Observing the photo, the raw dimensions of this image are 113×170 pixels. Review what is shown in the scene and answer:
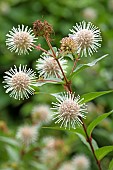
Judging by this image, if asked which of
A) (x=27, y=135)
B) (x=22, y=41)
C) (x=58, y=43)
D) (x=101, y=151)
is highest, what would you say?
(x=58, y=43)

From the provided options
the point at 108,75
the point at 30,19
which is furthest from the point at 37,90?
the point at 30,19

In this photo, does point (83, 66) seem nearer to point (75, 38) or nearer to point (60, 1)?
→ point (75, 38)

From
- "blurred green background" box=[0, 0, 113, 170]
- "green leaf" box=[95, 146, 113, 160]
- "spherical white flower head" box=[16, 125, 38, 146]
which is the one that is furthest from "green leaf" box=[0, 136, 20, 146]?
"green leaf" box=[95, 146, 113, 160]

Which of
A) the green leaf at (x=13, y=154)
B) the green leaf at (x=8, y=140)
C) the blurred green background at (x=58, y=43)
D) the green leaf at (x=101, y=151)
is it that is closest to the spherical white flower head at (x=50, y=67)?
the green leaf at (x=101, y=151)

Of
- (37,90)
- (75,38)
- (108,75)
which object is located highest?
(108,75)

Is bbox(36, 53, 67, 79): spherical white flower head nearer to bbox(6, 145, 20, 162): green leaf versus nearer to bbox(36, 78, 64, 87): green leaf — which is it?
bbox(36, 78, 64, 87): green leaf

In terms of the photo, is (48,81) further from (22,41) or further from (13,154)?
(13,154)

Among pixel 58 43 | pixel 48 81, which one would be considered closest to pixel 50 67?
pixel 48 81

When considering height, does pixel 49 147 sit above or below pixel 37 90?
above

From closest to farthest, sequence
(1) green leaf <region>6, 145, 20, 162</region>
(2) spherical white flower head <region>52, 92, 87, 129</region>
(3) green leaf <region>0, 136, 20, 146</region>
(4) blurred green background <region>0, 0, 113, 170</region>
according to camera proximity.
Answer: (2) spherical white flower head <region>52, 92, 87, 129</region>, (3) green leaf <region>0, 136, 20, 146</region>, (1) green leaf <region>6, 145, 20, 162</region>, (4) blurred green background <region>0, 0, 113, 170</region>
